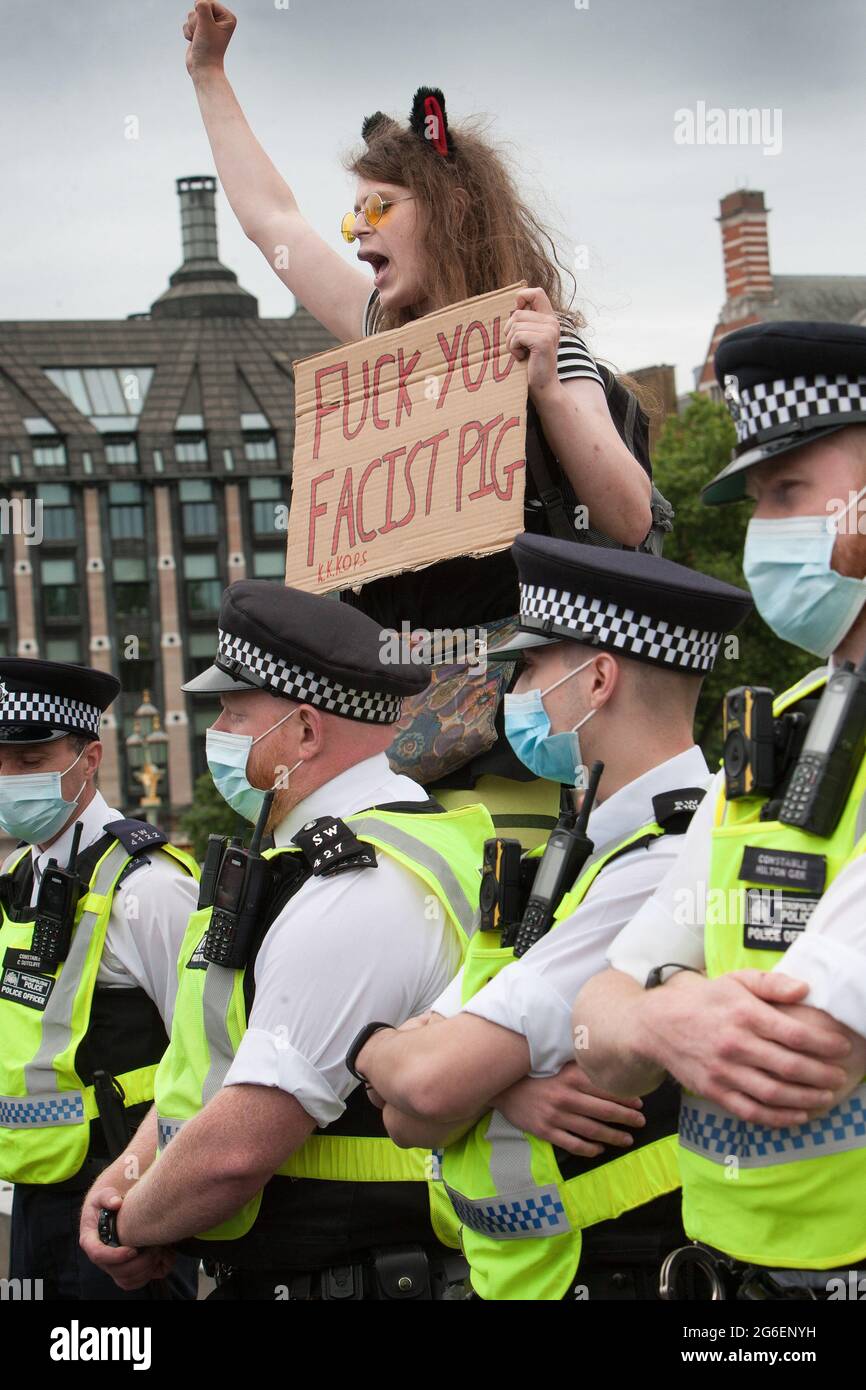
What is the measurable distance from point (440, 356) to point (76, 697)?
2270 mm

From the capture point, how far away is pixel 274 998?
4.15 meters

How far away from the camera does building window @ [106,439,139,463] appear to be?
70.8m

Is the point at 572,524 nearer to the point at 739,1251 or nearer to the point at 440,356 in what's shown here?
the point at 440,356

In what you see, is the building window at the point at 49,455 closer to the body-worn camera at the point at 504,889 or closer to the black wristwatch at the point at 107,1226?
the black wristwatch at the point at 107,1226

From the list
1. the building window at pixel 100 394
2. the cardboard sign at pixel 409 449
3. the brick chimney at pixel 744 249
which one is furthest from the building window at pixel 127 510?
the cardboard sign at pixel 409 449

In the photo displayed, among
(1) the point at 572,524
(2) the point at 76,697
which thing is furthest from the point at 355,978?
(2) the point at 76,697

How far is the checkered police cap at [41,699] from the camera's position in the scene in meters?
6.23

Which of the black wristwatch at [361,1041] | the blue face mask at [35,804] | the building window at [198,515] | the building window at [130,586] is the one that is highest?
the black wristwatch at [361,1041]

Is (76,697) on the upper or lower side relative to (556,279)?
lower

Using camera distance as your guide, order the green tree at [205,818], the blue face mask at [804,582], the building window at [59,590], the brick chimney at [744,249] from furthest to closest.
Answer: the building window at [59,590] < the brick chimney at [744,249] < the green tree at [205,818] < the blue face mask at [804,582]

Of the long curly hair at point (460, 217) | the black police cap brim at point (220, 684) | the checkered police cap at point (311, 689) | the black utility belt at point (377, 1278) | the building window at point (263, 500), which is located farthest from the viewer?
the building window at point (263, 500)

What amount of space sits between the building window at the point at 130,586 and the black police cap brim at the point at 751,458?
66648mm

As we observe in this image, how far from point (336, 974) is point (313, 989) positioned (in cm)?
6

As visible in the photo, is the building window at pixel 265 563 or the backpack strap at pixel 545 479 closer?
the backpack strap at pixel 545 479
